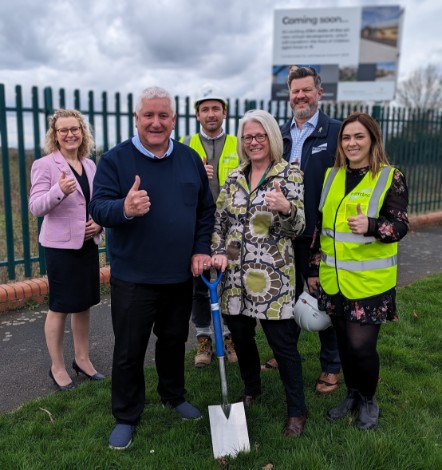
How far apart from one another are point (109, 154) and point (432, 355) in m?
2.96

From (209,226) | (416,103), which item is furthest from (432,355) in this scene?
(416,103)

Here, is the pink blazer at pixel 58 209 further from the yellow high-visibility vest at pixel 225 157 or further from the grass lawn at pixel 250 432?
the grass lawn at pixel 250 432

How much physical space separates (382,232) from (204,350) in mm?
1882

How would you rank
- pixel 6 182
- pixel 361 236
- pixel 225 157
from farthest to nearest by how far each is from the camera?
pixel 6 182 < pixel 225 157 < pixel 361 236

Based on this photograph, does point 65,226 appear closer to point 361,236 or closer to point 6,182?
point 361,236

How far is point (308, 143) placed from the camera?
3.03 metres

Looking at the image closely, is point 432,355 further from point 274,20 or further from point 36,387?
point 274,20

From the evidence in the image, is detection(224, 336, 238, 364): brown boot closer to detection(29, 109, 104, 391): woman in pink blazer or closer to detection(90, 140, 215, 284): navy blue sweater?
detection(29, 109, 104, 391): woman in pink blazer

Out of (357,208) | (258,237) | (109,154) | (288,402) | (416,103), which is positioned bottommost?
(288,402)

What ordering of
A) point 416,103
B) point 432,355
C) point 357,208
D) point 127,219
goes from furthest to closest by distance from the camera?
point 416,103 < point 432,355 < point 357,208 < point 127,219

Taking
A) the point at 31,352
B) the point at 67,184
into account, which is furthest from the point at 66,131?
the point at 31,352

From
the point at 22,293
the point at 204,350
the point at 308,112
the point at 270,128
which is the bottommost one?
the point at 204,350

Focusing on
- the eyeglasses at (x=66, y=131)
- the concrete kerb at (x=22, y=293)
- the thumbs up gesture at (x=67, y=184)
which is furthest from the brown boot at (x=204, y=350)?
the concrete kerb at (x=22, y=293)

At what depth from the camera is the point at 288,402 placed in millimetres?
2803
